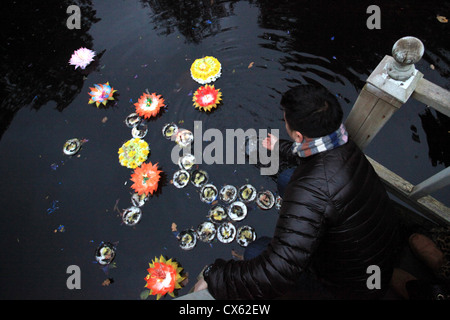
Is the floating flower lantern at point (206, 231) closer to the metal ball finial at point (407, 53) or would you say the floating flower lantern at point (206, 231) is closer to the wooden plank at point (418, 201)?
the wooden plank at point (418, 201)

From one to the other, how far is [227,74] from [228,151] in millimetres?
1249

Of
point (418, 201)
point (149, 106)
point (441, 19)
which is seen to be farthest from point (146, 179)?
point (441, 19)

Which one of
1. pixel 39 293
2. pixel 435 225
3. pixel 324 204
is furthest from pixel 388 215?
pixel 39 293

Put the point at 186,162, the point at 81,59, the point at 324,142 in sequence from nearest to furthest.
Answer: the point at 324,142 < the point at 186,162 < the point at 81,59

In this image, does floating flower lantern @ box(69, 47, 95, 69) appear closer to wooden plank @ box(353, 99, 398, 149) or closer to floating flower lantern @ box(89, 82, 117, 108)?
floating flower lantern @ box(89, 82, 117, 108)

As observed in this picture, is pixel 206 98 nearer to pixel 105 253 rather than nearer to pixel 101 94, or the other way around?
pixel 101 94

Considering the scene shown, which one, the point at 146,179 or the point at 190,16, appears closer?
the point at 146,179

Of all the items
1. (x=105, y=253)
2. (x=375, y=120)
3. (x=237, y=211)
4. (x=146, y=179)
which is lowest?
(x=105, y=253)

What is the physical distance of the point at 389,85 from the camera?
1.60m

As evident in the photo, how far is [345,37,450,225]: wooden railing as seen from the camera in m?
1.43

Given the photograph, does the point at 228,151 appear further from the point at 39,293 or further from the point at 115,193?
the point at 39,293

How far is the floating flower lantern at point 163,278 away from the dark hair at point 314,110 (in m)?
1.97

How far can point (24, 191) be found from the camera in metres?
3.32

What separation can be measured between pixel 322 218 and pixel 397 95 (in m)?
0.89
